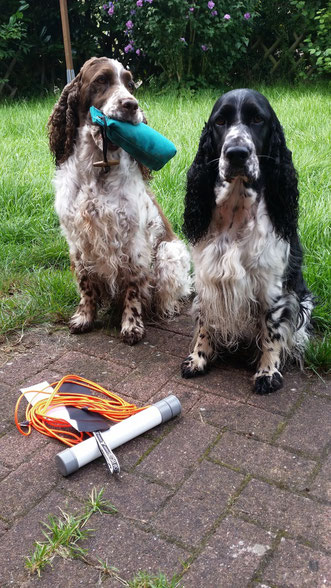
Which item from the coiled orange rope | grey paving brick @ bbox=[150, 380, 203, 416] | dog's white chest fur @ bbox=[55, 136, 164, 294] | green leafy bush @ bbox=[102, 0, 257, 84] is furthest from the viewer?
green leafy bush @ bbox=[102, 0, 257, 84]

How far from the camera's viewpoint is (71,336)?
3518 mm

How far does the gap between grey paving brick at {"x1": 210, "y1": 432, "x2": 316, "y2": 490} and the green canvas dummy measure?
1549 millimetres

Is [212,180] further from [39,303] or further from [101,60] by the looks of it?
[39,303]

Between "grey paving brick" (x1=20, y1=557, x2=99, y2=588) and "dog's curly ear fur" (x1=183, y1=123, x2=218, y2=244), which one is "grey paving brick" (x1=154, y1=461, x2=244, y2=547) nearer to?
"grey paving brick" (x1=20, y1=557, x2=99, y2=588)

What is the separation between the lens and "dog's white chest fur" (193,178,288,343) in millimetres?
2756

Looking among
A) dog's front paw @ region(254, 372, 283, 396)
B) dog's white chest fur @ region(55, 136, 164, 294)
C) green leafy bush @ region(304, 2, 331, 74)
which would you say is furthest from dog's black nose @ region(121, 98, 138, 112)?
green leafy bush @ region(304, 2, 331, 74)

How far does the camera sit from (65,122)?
3.33 meters

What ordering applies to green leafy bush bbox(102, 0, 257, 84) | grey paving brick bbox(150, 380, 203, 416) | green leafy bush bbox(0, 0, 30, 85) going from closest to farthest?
grey paving brick bbox(150, 380, 203, 416), green leafy bush bbox(102, 0, 257, 84), green leafy bush bbox(0, 0, 30, 85)

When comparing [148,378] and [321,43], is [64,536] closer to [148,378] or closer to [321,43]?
[148,378]

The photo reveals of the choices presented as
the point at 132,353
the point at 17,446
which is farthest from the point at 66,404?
the point at 132,353

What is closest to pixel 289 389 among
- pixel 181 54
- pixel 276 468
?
pixel 276 468

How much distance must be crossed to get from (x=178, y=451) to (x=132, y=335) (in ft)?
3.51

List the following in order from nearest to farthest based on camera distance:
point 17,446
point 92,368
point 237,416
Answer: point 17,446, point 237,416, point 92,368

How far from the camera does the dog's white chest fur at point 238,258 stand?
2.76m
